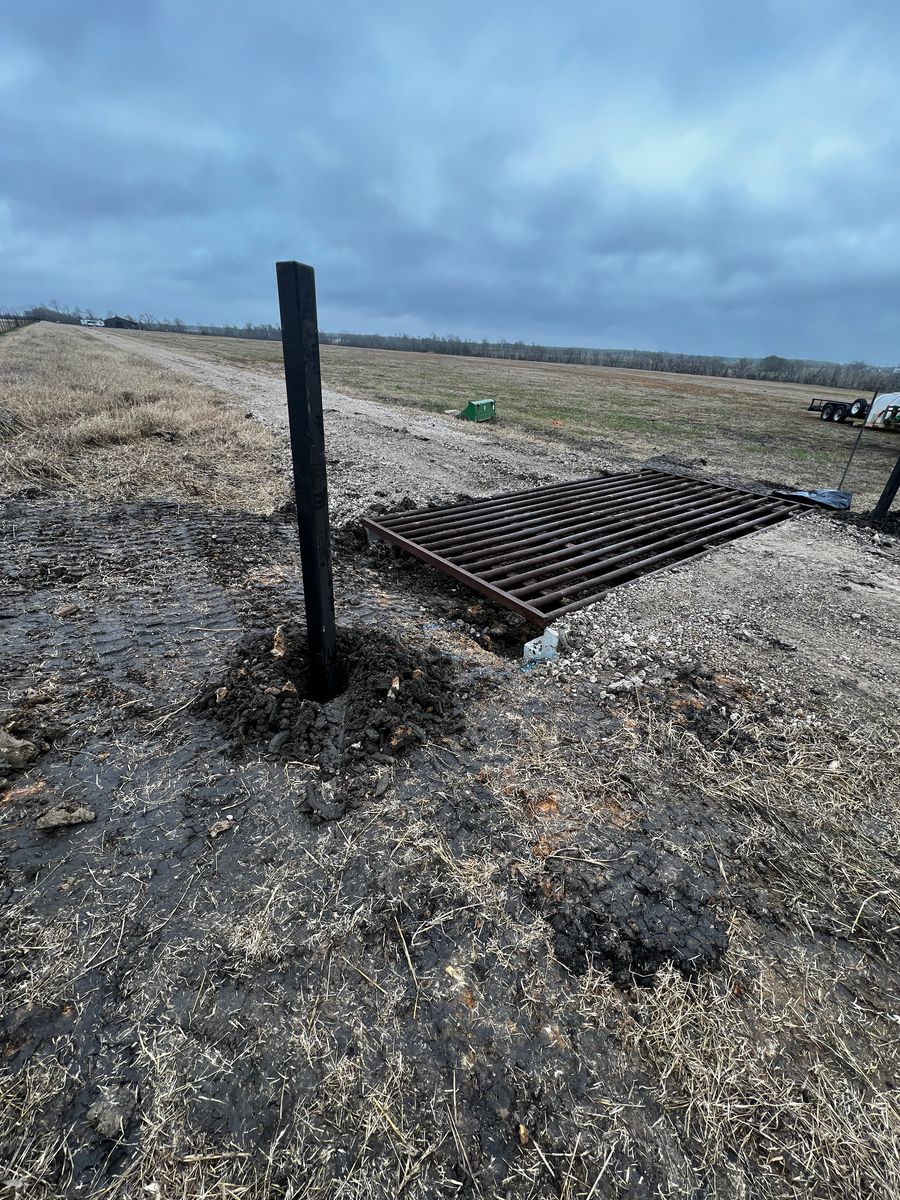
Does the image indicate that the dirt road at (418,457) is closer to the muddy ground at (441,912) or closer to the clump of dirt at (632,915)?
the muddy ground at (441,912)

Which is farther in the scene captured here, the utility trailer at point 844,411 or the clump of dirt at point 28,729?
the utility trailer at point 844,411

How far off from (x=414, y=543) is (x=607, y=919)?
119 inches

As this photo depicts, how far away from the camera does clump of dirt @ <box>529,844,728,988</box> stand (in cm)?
149

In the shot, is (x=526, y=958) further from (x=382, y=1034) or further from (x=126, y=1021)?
(x=126, y=1021)

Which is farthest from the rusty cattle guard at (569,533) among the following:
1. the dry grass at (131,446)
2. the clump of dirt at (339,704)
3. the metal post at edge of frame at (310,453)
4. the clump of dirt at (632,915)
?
the dry grass at (131,446)

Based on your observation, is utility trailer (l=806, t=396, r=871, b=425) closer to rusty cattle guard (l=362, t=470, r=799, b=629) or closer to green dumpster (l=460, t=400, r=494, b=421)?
green dumpster (l=460, t=400, r=494, b=421)

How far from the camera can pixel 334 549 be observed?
4.19 meters

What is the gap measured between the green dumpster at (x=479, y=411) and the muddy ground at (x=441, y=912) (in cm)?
848

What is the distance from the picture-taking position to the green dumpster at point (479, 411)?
10539mm

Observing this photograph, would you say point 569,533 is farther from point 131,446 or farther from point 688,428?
point 688,428

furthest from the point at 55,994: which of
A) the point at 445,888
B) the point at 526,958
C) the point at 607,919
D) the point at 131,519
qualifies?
the point at 131,519

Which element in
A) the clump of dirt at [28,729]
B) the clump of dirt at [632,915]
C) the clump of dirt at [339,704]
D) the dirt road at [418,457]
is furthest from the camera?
the dirt road at [418,457]

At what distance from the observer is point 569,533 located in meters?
4.60

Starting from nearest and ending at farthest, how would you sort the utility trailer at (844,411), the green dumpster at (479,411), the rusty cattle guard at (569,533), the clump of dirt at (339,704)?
the clump of dirt at (339,704)
the rusty cattle guard at (569,533)
the green dumpster at (479,411)
the utility trailer at (844,411)
